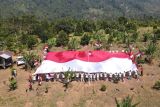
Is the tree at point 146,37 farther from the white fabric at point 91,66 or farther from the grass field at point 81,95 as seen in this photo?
the grass field at point 81,95

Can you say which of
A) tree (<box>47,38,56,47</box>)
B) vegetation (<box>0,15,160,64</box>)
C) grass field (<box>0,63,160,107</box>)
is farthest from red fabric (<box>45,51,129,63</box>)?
tree (<box>47,38,56,47</box>)

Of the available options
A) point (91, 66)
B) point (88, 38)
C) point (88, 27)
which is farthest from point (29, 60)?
point (88, 27)

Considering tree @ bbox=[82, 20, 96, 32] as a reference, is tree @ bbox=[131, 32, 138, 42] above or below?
below

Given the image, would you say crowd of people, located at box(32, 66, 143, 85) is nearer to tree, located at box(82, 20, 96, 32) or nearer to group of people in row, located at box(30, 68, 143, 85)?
group of people in row, located at box(30, 68, 143, 85)

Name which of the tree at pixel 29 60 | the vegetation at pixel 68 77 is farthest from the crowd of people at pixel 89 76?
the tree at pixel 29 60

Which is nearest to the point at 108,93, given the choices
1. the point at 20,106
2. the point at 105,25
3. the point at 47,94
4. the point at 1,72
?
the point at 47,94

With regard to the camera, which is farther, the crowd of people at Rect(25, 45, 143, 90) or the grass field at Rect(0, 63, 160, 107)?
the crowd of people at Rect(25, 45, 143, 90)

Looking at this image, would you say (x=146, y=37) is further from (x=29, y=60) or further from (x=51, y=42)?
(x=29, y=60)

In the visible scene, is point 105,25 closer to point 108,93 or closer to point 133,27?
point 133,27
